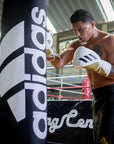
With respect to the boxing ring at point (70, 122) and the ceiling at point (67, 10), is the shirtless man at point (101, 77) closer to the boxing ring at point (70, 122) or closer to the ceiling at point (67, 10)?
the boxing ring at point (70, 122)

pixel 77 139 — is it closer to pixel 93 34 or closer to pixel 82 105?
pixel 82 105

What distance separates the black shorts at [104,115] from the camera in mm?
1025

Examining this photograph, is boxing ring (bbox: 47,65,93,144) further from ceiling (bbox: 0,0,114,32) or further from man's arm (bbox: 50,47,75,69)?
ceiling (bbox: 0,0,114,32)

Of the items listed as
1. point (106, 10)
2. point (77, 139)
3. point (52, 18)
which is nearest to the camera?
point (77, 139)

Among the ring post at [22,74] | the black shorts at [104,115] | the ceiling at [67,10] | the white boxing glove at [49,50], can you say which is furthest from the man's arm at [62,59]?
the ceiling at [67,10]

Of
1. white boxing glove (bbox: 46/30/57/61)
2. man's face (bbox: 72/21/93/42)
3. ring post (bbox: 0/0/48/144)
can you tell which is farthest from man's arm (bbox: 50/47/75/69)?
ring post (bbox: 0/0/48/144)

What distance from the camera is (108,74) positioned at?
101cm

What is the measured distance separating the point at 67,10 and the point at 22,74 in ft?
17.9

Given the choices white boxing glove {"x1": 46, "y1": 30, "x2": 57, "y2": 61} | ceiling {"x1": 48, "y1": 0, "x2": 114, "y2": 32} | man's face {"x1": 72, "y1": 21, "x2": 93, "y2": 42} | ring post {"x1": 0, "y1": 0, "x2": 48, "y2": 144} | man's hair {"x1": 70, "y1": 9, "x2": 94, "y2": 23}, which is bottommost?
ring post {"x1": 0, "y1": 0, "x2": 48, "y2": 144}

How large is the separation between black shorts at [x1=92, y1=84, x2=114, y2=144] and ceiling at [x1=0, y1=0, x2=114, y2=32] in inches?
181

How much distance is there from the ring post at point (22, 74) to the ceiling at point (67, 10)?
16.1 ft

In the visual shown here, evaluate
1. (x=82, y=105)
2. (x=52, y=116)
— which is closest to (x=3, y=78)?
(x=82, y=105)

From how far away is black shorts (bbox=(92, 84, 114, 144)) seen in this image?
1025 millimetres

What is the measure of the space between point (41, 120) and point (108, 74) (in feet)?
1.48
